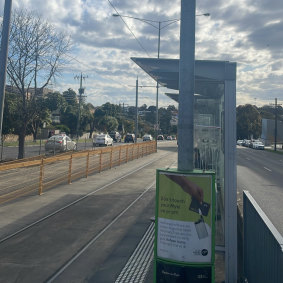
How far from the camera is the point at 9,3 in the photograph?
29.6ft

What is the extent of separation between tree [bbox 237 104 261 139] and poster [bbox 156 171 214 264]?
82595 millimetres

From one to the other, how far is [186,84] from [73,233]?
4.88 m

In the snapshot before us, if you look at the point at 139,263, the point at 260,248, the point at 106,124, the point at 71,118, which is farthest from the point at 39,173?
the point at 106,124

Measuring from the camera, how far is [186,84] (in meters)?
4.42

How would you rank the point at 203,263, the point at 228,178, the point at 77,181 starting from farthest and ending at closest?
the point at 77,181 → the point at 228,178 → the point at 203,263

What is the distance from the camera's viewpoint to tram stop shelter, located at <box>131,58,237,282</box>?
534 cm

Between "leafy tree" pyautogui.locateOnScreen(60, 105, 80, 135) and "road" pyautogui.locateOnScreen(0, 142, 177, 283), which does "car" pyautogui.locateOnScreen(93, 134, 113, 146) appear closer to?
"leafy tree" pyautogui.locateOnScreen(60, 105, 80, 135)

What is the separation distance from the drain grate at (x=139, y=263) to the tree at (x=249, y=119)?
3156 inches

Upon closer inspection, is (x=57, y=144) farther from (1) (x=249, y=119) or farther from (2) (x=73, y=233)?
(1) (x=249, y=119)

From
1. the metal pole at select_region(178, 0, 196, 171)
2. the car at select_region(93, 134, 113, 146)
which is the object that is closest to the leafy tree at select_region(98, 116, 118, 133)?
the car at select_region(93, 134, 113, 146)

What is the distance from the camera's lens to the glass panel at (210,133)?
21.9ft

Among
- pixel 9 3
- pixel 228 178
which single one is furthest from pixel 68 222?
pixel 9 3

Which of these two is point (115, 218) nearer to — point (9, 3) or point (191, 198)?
point (191, 198)

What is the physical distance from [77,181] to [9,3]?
8.26 meters
